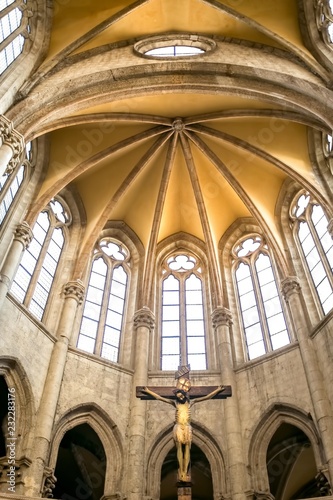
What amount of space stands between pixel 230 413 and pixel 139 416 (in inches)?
94.4

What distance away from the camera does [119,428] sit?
46.0 ft

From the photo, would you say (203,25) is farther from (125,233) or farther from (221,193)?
(125,233)

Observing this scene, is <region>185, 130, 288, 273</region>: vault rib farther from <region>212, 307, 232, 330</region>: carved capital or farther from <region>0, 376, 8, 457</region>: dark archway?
<region>0, 376, 8, 457</region>: dark archway

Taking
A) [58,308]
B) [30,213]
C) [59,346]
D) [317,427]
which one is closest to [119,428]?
[59,346]

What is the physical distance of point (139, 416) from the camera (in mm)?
14266

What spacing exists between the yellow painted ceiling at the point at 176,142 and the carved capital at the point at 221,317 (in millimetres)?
3358

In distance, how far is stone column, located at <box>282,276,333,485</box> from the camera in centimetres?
1247

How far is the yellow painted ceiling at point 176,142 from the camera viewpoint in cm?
1605

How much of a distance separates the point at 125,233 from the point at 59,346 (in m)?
6.42

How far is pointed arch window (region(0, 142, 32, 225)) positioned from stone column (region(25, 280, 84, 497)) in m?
2.92

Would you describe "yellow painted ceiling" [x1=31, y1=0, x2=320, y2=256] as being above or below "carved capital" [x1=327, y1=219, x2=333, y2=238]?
above

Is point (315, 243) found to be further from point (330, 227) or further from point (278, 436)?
point (278, 436)

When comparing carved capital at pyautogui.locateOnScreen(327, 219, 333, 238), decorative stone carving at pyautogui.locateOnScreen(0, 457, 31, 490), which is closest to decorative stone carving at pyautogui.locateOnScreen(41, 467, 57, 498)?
decorative stone carving at pyautogui.locateOnScreen(0, 457, 31, 490)

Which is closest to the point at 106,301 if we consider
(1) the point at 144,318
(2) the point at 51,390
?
(1) the point at 144,318
